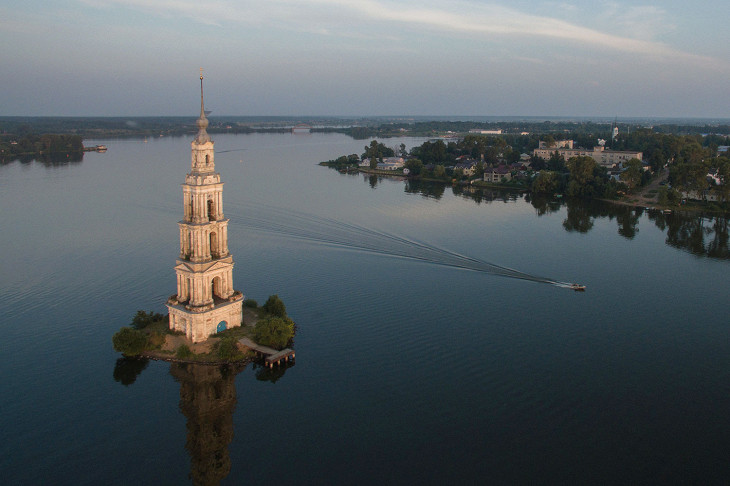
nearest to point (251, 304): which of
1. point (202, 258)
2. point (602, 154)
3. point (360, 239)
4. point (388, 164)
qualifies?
point (202, 258)

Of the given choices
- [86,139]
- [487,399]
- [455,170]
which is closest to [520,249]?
[487,399]

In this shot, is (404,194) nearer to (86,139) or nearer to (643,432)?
(643,432)

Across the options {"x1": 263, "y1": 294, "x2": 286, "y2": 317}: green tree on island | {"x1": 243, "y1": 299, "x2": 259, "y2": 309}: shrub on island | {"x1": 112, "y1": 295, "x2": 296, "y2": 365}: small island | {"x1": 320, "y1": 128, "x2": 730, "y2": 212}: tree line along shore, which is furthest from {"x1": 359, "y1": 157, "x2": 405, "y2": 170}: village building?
{"x1": 112, "y1": 295, "x2": 296, "y2": 365}: small island

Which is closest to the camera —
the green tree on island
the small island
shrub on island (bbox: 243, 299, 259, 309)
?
the small island

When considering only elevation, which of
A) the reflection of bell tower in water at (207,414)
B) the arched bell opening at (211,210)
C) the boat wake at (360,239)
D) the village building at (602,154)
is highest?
the village building at (602,154)

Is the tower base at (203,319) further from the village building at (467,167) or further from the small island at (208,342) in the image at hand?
the village building at (467,167)

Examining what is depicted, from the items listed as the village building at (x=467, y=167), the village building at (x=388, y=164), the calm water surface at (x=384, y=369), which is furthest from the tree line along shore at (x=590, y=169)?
the calm water surface at (x=384, y=369)

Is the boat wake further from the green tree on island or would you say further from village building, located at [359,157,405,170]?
village building, located at [359,157,405,170]

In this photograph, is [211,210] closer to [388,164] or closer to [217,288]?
[217,288]
